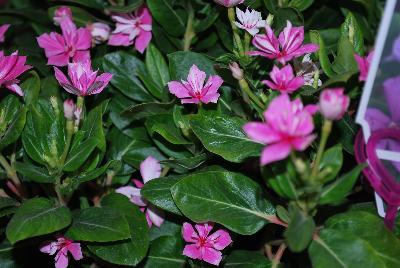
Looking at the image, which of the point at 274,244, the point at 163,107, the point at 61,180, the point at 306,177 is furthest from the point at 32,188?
the point at 306,177

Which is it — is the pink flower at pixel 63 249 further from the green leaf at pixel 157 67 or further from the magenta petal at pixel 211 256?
the green leaf at pixel 157 67

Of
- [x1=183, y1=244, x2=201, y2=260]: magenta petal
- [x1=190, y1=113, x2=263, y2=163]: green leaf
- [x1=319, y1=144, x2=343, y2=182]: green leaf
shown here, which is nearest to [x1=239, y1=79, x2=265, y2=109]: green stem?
[x1=190, y1=113, x2=263, y2=163]: green leaf

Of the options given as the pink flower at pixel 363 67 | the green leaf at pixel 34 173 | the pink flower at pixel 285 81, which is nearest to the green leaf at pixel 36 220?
the green leaf at pixel 34 173

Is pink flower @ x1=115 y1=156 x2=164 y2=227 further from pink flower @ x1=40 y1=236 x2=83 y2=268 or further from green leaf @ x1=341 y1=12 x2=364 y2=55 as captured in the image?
green leaf @ x1=341 y1=12 x2=364 y2=55

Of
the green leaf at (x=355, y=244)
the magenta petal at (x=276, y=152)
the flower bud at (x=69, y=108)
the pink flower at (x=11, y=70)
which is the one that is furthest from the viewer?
the pink flower at (x=11, y=70)

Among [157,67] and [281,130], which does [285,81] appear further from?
[157,67]

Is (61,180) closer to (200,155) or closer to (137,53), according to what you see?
(200,155)

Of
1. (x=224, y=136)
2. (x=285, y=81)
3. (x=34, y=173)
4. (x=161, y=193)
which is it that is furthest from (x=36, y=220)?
(x=285, y=81)
